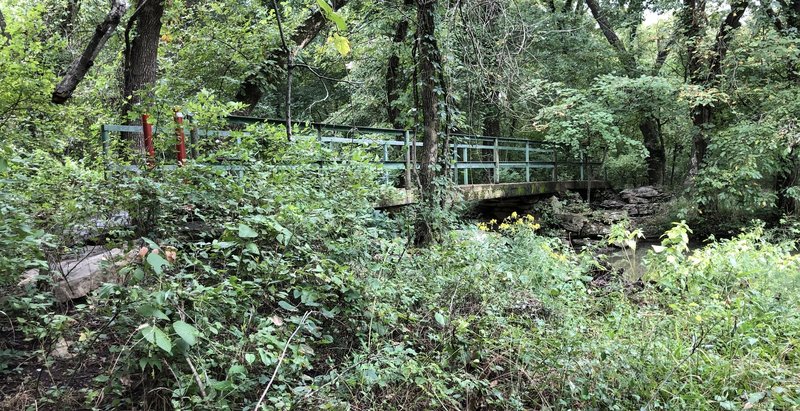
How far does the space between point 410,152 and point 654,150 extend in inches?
416

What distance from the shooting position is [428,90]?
5.85m

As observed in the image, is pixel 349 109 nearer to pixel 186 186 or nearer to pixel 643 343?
pixel 186 186

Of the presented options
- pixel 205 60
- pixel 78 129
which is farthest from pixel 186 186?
pixel 78 129

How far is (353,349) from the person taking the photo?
2.67 m

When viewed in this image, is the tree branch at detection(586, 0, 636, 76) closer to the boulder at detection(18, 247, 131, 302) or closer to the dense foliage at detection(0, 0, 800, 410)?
the dense foliage at detection(0, 0, 800, 410)

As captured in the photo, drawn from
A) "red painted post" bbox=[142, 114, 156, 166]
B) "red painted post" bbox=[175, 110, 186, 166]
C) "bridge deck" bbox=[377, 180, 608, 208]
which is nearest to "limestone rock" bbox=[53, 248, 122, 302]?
"red painted post" bbox=[142, 114, 156, 166]

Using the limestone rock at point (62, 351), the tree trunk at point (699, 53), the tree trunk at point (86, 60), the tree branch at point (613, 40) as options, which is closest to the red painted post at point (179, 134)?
the tree trunk at point (86, 60)

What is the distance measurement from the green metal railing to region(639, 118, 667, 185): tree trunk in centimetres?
158

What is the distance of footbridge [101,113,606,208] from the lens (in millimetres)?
4172

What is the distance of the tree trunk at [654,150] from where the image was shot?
14.5 meters

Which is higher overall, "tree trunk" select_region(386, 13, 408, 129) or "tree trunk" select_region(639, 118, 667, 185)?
"tree trunk" select_region(386, 13, 408, 129)

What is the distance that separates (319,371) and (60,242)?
1.86 m

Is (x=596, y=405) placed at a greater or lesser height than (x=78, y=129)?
lesser

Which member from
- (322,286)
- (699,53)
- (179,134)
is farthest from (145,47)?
(699,53)
